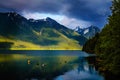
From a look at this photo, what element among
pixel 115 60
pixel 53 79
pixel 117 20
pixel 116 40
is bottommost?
pixel 53 79

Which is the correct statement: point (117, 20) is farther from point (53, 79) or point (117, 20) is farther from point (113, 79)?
point (53, 79)

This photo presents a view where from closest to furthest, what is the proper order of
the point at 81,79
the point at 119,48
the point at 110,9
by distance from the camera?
the point at 119,48
the point at 110,9
the point at 81,79

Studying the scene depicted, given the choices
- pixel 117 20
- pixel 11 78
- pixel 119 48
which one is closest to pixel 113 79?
pixel 119 48

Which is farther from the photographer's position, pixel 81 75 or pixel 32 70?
pixel 32 70

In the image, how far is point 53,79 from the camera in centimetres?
7494

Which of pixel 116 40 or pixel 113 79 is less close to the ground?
pixel 116 40

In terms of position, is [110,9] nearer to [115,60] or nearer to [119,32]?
[119,32]

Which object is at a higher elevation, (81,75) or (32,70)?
(32,70)

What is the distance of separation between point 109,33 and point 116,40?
528 cm

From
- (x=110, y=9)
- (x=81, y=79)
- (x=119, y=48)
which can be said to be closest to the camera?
(x=119, y=48)

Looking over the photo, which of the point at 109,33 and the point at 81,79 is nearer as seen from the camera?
the point at 109,33

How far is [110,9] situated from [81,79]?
20710 millimetres

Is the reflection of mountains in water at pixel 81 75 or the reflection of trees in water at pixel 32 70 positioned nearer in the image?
the reflection of mountains in water at pixel 81 75

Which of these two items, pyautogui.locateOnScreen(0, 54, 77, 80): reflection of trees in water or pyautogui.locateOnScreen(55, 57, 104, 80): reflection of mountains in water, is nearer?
pyautogui.locateOnScreen(55, 57, 104, 80): reflection of mountains in water
